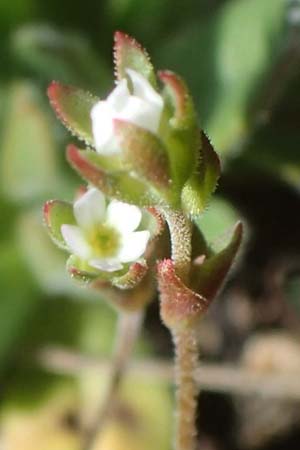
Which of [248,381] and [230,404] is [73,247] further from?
[230,404]

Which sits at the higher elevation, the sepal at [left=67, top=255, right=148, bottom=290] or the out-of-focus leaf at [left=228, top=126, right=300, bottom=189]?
the out-of-focus leaf at [left=228, top=126, right=300, bottom=189]

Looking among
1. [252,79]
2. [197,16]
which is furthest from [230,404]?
[197,16]

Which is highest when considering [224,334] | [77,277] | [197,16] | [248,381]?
[197,16]

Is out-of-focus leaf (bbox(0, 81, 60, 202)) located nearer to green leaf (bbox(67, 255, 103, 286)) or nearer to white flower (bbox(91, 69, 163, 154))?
green leaf (bbox(67, 255, 103, 286))

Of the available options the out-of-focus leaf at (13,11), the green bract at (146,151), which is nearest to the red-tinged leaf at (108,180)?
the green bract at (146,151)

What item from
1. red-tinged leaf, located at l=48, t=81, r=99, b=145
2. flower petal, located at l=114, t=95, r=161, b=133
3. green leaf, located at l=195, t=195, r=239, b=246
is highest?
green leaf, located at l=195, t=195, r=239, b=246

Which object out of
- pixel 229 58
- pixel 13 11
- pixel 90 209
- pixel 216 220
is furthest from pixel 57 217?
pixel 13 11

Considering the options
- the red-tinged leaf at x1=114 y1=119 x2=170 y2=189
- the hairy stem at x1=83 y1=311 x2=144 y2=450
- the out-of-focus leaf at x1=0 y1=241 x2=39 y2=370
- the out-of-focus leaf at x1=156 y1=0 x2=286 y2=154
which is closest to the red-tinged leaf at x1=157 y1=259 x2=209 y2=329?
the red-tinged leaf at x1=114 y1=119 x2=170 y2=189
